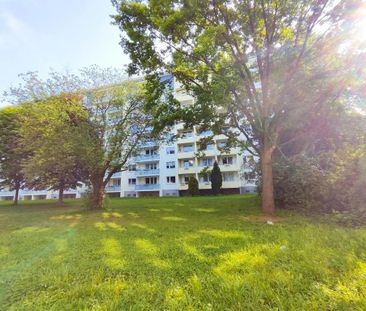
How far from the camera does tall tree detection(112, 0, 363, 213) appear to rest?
9055 mm

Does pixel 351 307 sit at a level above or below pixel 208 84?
below

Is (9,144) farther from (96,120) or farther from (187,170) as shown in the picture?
(187,170)

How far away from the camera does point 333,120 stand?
39.4 feet

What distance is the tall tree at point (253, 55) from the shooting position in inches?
356

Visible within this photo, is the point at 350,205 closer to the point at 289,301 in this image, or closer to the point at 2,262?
the point at 289,301

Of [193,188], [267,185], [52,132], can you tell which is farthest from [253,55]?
[193,188]

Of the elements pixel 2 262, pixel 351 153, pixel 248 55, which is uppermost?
pixel 248 55

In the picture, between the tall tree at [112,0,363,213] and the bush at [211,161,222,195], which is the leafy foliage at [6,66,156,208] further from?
the bush at [211,161,222,195]

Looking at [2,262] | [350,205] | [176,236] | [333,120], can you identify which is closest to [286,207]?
[350,205]

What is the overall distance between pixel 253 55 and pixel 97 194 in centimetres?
1406

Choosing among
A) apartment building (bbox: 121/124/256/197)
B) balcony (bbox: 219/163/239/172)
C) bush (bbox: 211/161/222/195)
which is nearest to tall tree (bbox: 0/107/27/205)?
apartment building (bbox: 121/124/256/197)

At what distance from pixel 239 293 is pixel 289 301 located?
24.3 inches

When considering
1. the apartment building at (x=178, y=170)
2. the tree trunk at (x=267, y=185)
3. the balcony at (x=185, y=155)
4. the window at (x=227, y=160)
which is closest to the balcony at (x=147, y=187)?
the apartment building at (x=178, y=170)

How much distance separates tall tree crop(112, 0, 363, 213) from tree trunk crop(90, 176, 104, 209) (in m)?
7.54
